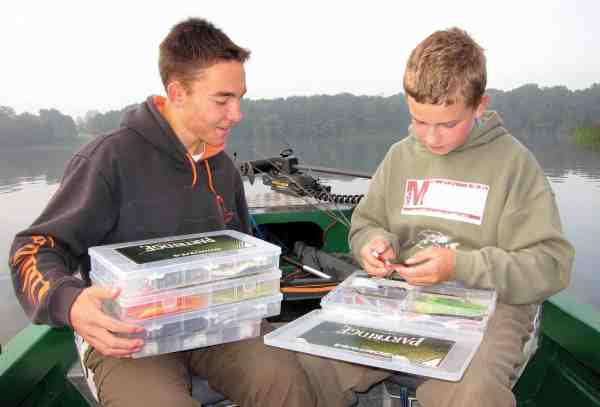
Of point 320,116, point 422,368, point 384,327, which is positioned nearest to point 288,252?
point 384,327

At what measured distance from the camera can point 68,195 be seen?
1463mm

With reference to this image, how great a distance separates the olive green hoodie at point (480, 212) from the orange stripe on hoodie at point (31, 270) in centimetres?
104

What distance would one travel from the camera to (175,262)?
1278 millimetres

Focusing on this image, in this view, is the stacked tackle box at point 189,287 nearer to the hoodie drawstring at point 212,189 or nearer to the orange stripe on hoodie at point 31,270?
the orange stripe on hoodie at point 31,270

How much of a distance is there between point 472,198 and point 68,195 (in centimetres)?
128

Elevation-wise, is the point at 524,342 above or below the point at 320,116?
below

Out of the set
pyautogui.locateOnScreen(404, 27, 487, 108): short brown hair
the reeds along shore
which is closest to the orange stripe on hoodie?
pyautogui.locateOnScreen(404, 27, 487, 108): short brown hair

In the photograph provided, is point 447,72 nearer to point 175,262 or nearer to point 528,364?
point 175,262

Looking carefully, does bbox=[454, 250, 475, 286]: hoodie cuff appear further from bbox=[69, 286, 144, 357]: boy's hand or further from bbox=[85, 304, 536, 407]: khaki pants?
bbox=[69, 286, 144, 357]: boy's hand

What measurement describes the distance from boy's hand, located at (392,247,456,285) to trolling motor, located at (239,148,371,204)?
1.85 meters

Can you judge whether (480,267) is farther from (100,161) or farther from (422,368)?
(100,161)

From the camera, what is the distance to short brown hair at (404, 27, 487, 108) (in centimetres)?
154

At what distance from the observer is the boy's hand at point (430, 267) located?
1394 mm

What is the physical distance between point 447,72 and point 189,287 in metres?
1.00
